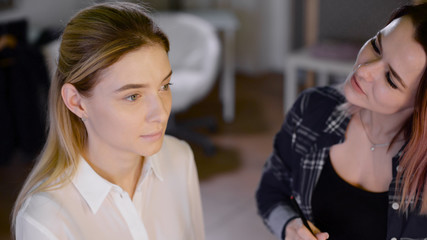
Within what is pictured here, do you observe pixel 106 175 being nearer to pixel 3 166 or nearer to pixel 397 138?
pixel 397 138

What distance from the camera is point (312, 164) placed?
4.52 ft

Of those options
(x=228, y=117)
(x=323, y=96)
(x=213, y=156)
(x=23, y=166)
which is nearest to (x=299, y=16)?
(x=228, y=117)

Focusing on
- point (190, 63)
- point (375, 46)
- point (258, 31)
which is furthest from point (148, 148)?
point (258, 31)

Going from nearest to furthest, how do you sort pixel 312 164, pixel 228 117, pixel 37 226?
1. pixel 37 226
2. pixel 312 164
3. pixel 228 117

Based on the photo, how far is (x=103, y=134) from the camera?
1093mm

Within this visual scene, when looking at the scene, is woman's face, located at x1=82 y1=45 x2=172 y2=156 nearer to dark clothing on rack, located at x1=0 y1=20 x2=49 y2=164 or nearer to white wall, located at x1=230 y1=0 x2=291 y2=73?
dark clothing on rack, located at x1=0 y1=20 x2=49 y2=164

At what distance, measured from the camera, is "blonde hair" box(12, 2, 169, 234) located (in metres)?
1.04

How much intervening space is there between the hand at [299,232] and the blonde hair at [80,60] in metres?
0.53

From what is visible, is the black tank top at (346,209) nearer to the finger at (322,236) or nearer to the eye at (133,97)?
the finger at (322,236)

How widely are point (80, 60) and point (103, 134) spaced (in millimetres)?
155

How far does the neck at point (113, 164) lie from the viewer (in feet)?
3.76

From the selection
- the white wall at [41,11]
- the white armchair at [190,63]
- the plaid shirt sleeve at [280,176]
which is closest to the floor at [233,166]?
the white armchair at [190,63]

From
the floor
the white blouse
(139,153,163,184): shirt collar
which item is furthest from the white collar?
the floor

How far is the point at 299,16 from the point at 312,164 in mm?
3215
